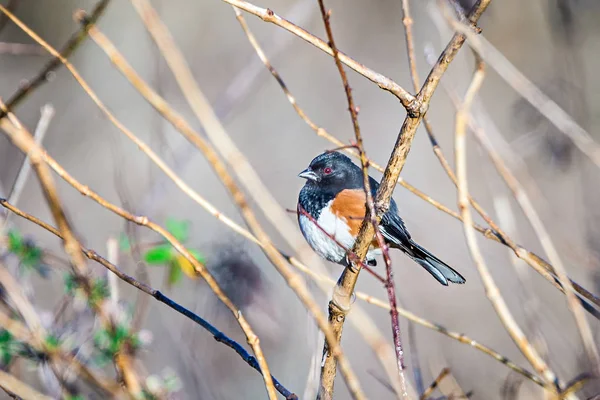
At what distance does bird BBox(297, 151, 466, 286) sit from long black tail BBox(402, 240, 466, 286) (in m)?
0.01

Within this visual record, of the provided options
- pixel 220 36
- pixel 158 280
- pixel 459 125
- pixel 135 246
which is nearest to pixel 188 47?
pixel 220 36

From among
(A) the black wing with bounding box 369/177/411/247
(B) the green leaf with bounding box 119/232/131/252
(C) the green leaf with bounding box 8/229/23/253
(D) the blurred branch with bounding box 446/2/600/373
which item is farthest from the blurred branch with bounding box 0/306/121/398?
(A) the black wing with bounding box 369/177/411/247

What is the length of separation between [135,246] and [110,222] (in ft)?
14.2

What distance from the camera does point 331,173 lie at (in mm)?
3008

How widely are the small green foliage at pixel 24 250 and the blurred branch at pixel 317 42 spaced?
1.14 m

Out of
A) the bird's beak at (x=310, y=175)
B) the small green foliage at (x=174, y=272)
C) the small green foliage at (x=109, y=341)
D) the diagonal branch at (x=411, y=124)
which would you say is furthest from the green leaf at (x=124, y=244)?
the diagonal branch at (x=411, y=124)

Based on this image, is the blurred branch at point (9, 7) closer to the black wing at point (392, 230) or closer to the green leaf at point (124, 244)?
the green leaf at point (124, 244)

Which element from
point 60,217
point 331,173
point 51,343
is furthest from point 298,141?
point 60,217

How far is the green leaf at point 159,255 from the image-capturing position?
2.33 metres

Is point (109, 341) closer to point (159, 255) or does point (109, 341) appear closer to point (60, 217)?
point (159, 255)

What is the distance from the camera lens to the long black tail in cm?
250

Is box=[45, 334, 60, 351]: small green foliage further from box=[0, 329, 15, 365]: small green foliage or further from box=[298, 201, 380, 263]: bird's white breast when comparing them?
box=[298, 201, 380, 263]: bird's white breast

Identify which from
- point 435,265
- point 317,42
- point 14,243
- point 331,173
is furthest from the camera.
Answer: point 331,173

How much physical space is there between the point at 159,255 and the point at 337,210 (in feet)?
3.04
